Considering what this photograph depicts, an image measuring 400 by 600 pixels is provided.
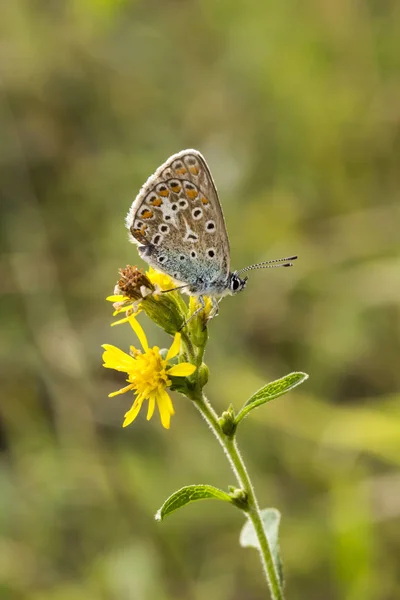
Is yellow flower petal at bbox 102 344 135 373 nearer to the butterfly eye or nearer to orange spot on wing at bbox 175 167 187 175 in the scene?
the butterfly eye

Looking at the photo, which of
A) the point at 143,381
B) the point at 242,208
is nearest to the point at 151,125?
the point at 242,208

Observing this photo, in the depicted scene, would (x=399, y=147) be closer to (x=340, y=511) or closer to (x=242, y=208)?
(x=242, y=208)

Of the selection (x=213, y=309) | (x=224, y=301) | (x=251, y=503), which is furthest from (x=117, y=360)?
(x=224, y=301)

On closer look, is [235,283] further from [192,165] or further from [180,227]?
[192,165]

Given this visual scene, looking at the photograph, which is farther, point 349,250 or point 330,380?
point 349,250

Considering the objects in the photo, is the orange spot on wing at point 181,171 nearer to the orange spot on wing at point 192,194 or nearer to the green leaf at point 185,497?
the orange spot on wing at point 192,194

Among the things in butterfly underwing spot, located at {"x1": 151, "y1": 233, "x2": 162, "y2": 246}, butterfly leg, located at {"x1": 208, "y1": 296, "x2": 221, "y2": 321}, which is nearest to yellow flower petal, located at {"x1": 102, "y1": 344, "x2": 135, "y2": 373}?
butterfly leg, located at {"x1": 208, "y1": 296, "x2": 221, "y2": 321}
